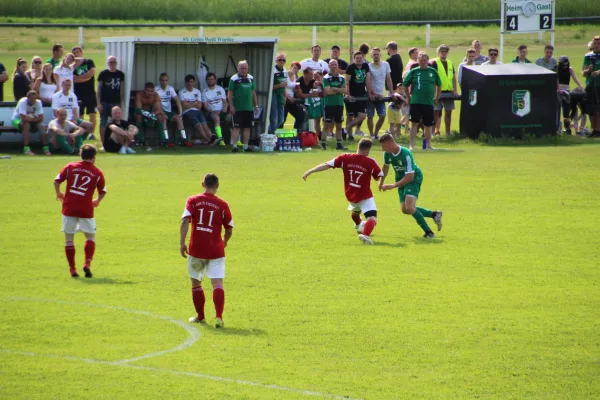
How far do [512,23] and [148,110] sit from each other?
11.6 m

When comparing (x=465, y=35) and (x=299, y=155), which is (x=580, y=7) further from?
(x=299, y=155)

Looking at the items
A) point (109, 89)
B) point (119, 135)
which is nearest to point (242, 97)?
point (119, 135)

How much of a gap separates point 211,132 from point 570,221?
13061 mm

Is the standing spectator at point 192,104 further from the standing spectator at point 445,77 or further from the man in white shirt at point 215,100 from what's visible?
the standing spectator at point 445,77

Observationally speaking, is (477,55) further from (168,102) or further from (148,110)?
(148,110)

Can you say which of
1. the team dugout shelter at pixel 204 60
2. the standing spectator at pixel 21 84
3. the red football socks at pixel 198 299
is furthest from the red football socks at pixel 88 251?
the standing spectator at pixel 21 84

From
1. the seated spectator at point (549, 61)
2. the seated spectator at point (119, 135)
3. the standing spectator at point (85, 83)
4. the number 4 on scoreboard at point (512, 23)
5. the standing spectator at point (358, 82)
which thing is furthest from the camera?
the number 4 on scoreboard at point (512, 23)

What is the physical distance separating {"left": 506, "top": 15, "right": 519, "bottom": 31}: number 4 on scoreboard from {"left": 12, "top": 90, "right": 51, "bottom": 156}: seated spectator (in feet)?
46.7

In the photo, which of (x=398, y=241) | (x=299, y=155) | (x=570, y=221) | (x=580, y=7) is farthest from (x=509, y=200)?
(x=580, y=7)

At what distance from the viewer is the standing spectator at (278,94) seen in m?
26.6

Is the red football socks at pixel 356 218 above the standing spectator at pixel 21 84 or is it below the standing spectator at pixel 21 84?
below

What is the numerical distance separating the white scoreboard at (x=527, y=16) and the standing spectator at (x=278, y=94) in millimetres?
7461

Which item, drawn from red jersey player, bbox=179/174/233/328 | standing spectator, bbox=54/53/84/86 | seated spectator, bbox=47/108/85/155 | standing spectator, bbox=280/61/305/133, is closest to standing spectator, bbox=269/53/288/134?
standing spectator, bbox=280/61/305/133

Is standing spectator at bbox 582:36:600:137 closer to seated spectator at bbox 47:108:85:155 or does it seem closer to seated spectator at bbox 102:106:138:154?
seated spectator at bbox 102:106:138:154
